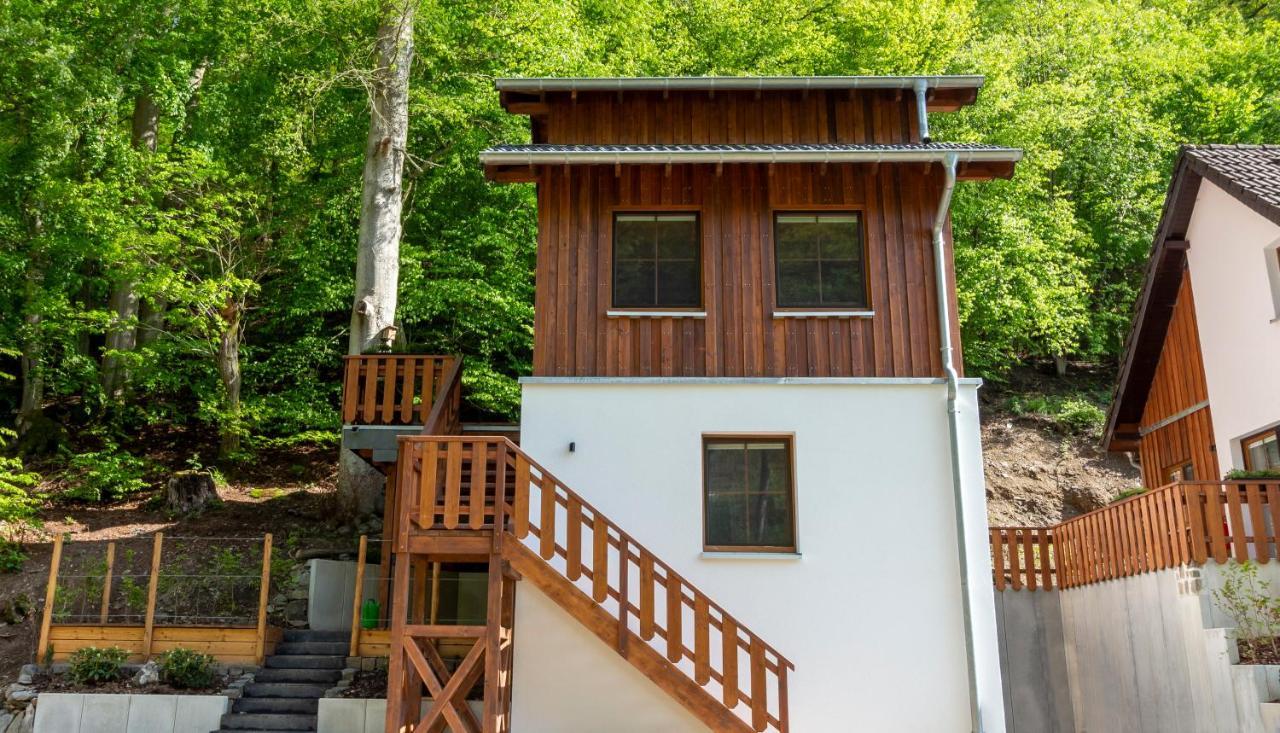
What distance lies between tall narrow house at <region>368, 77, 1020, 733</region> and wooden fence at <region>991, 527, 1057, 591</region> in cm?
357

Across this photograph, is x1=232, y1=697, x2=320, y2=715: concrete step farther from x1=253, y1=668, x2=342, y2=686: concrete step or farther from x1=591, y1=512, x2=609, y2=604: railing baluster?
x1=591, y1=512, x2=609, y2=604: railing baluster

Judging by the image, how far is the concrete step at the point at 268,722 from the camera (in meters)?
9.52

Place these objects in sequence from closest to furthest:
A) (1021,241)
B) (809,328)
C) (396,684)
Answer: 1. (396,684)
2. (809,328)
3. (1021,241)

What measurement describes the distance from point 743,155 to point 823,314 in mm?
1834

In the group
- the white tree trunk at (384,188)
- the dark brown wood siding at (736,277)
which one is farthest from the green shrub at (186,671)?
the white tree trunk at (384,188)

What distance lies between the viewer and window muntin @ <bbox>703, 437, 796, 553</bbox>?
911 cm

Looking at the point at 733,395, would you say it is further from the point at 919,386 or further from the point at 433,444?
the point at 433,444

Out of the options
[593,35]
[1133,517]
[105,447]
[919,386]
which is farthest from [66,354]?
[1133,517]

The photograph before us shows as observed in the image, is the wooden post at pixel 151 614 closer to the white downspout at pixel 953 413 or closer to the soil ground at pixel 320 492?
the soil ground at pixel 320 492

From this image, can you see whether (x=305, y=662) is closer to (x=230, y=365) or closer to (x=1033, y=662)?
(x=230, y=365)

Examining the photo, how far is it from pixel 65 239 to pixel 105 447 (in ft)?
14.2

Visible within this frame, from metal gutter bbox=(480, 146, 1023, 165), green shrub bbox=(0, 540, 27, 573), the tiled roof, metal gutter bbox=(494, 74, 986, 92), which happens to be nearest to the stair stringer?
metal gutter bbox=(480, 146, 1023, 165)

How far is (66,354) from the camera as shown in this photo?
56.8 feet

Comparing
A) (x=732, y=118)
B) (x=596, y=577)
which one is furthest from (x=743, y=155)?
(x=596, y=577)
